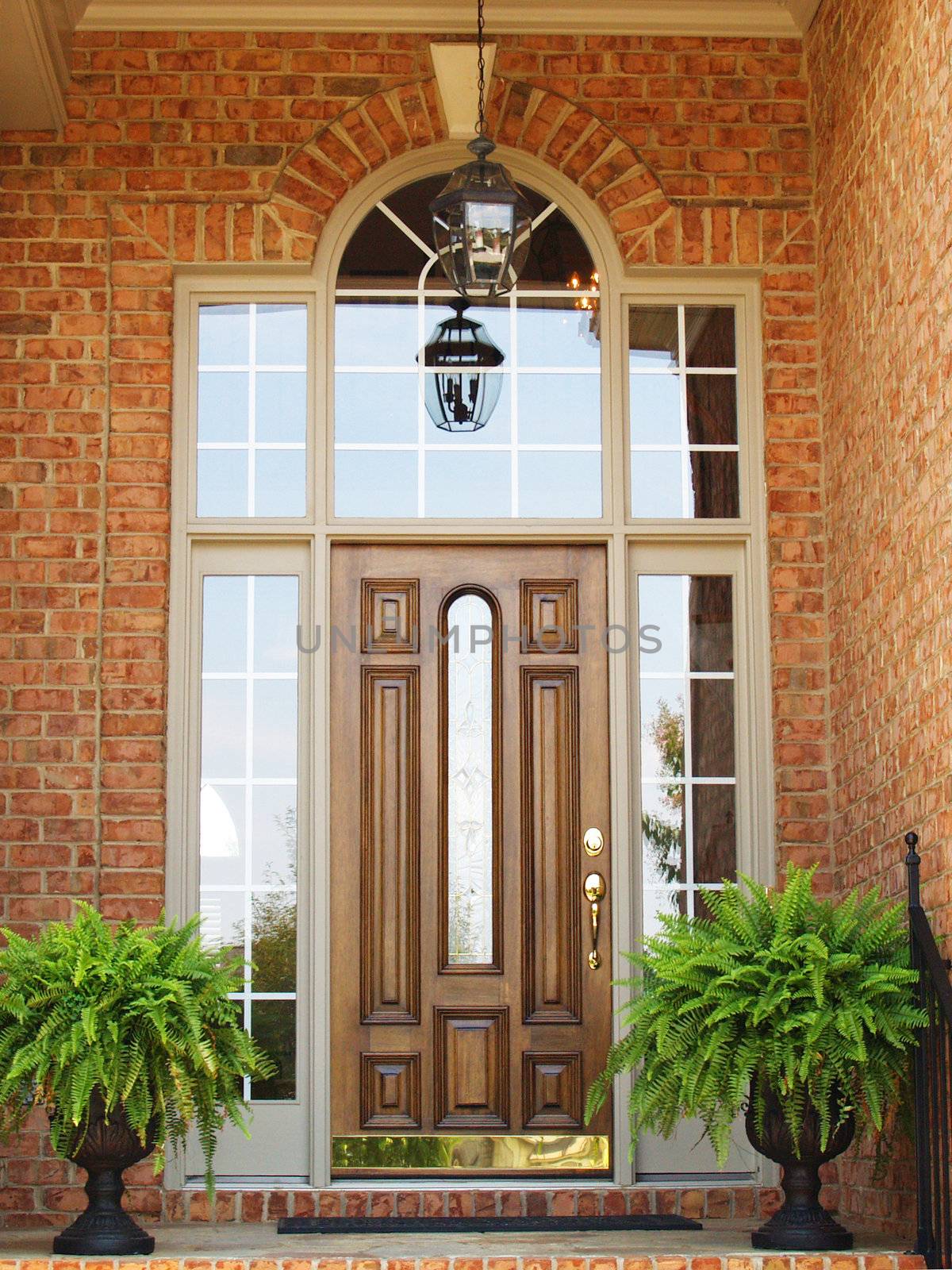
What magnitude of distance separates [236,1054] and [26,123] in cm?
298

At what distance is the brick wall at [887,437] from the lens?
4.27m

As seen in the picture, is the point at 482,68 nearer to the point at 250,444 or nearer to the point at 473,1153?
the point at 250,444

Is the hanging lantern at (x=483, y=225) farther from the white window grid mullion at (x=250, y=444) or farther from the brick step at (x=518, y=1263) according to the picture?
the brick step at (x=518, y=1263)

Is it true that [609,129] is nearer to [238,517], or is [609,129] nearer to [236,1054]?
[238,517]

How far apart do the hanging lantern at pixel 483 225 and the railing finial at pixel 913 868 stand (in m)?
1.90

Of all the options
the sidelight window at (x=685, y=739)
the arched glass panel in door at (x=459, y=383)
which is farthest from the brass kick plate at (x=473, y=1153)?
the arched glass panel in door at (x=459, y=383)

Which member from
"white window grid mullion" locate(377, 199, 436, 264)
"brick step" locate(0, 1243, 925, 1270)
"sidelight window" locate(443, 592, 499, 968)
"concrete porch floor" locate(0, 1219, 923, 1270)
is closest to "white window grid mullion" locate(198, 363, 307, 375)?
"white window grid mullion" locate(377, 199, 436, 264)

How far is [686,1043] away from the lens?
4176 mm

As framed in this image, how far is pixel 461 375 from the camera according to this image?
217 inches

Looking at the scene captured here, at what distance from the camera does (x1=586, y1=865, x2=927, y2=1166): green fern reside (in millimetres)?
4016

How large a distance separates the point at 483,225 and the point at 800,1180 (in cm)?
261

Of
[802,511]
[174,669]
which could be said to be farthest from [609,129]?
[174,669]

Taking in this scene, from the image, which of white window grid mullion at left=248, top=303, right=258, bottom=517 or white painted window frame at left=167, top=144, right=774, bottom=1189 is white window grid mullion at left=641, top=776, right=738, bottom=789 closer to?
white painted window frame at left=167, top=144, right=774, bottom=1189

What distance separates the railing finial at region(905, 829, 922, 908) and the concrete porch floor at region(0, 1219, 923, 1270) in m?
0.79
